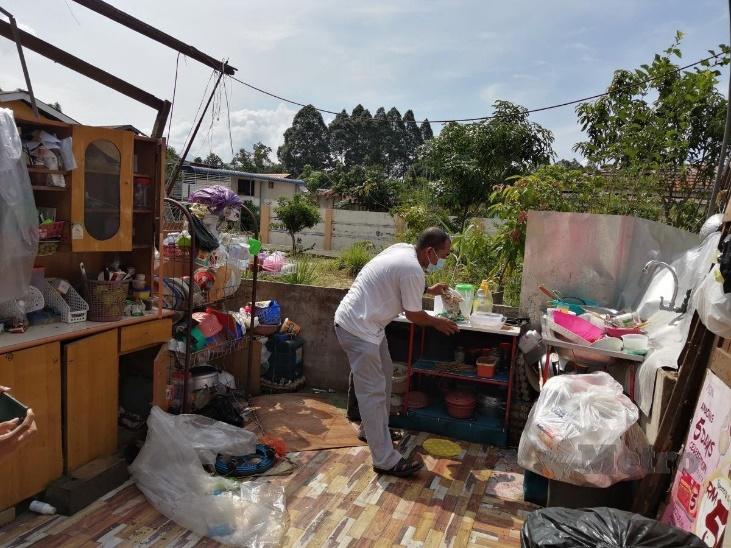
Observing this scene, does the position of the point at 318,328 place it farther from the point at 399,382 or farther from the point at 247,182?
the point at 247,182

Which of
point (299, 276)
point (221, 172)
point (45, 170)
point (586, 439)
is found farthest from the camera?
point (221, 172)

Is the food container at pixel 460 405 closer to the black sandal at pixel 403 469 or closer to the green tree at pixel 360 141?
the black sandal at pixel 403 469

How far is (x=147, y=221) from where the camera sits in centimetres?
373

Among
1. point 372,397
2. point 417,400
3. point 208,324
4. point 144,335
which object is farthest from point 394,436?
point 144,335

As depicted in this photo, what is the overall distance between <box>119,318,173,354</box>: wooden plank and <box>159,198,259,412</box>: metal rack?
153 mm

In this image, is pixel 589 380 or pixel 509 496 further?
pixel 509 496

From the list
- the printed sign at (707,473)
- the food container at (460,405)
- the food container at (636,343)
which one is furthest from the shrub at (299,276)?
the printed sign at (707,473)

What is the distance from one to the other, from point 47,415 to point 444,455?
2573 mm

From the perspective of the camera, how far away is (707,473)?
214 cm

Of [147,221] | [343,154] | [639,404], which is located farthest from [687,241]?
[343,154]

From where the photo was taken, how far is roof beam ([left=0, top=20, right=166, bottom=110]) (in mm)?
3252

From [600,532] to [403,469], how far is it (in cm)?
188

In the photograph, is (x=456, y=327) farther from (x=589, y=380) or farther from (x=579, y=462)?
(x=579, y=462)

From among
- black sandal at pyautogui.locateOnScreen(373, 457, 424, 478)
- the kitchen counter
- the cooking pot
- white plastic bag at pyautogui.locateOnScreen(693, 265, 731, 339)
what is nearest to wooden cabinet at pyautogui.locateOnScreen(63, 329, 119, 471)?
the kitchen counter
